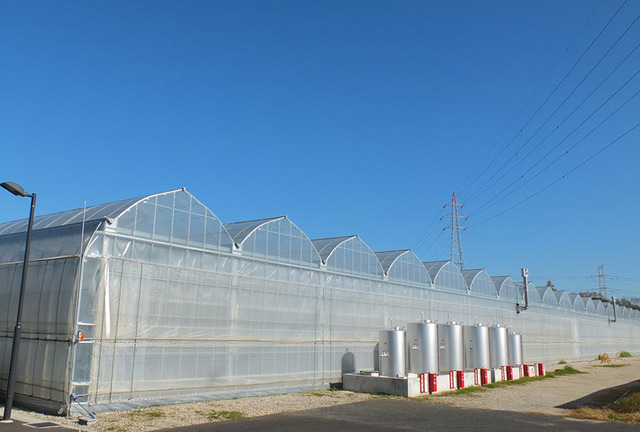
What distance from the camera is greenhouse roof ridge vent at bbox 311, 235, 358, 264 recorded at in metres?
29.1

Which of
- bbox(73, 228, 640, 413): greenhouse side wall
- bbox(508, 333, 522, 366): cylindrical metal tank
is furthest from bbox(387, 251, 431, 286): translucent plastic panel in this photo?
bbox(508, 333, 522, 366): cylindrical metal tank

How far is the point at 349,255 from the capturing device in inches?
1197

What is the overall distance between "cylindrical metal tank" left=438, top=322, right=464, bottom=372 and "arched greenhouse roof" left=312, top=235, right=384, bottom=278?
501 cm

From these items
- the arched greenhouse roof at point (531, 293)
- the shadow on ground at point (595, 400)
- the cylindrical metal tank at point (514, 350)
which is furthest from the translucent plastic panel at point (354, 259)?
the arched greenhouse roof at point (531, 293)

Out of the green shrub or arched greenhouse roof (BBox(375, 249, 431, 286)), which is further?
arched greenhouse roof (BBox(375, 249, 431, 286))

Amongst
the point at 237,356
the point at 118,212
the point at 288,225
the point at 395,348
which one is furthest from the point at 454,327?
the point at 118,212

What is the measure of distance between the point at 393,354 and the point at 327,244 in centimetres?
718

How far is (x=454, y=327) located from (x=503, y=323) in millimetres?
17134

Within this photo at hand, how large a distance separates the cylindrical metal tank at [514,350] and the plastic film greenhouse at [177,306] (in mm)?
10814

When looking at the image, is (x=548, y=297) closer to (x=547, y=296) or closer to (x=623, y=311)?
(x=547, y=296)

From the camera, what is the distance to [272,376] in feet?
79.7

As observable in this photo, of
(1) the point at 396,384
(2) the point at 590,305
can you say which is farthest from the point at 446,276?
(2) the point at 590,305

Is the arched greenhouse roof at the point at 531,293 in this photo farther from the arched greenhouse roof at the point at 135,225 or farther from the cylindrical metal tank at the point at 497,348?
the arched greenhouse roof at the point at 135,225

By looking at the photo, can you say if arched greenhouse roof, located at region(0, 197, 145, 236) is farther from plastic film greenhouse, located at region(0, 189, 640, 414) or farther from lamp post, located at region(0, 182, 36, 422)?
lamp post, located at region(0, 182, 36, 422)
